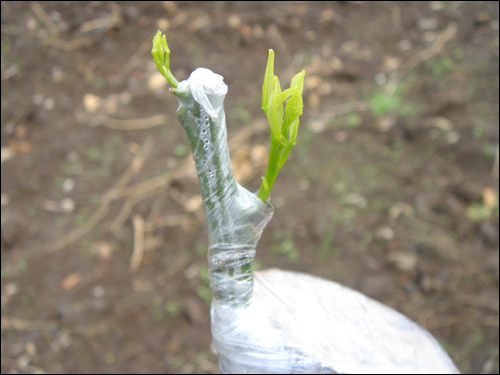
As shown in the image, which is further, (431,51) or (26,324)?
(431,51)

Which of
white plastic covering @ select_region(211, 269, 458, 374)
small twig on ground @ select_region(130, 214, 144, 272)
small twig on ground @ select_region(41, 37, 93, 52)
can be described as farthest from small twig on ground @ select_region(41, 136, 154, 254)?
white plastic covering @ select_region(211, 269, 458, 374)

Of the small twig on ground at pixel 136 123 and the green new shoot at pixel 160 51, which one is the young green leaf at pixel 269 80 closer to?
the green new shoot at pixel 160 51

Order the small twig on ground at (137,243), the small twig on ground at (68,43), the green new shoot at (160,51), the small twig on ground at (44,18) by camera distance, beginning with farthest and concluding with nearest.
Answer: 1. the small twig on ground at (68,43)
2. the small twig on ground at (44,18)
3. the small twig on ground at (137,243)
4. the green new shoot at (160,51)

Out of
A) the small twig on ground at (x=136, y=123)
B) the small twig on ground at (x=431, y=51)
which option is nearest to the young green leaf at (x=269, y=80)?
the small twig on ground at (x=136, y=123)

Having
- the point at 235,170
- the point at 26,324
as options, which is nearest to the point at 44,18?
the point at 235,170

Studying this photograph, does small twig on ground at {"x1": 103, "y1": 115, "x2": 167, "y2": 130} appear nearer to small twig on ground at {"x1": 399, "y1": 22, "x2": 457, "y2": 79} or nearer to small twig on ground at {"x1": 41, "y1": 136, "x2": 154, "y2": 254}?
small twig on ground at {"x1": 41, "y1": 136, "x2": 154, "y2": 254}

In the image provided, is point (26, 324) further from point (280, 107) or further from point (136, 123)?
point (280, 107)

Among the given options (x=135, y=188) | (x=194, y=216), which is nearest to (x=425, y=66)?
(x=194, y=216)
